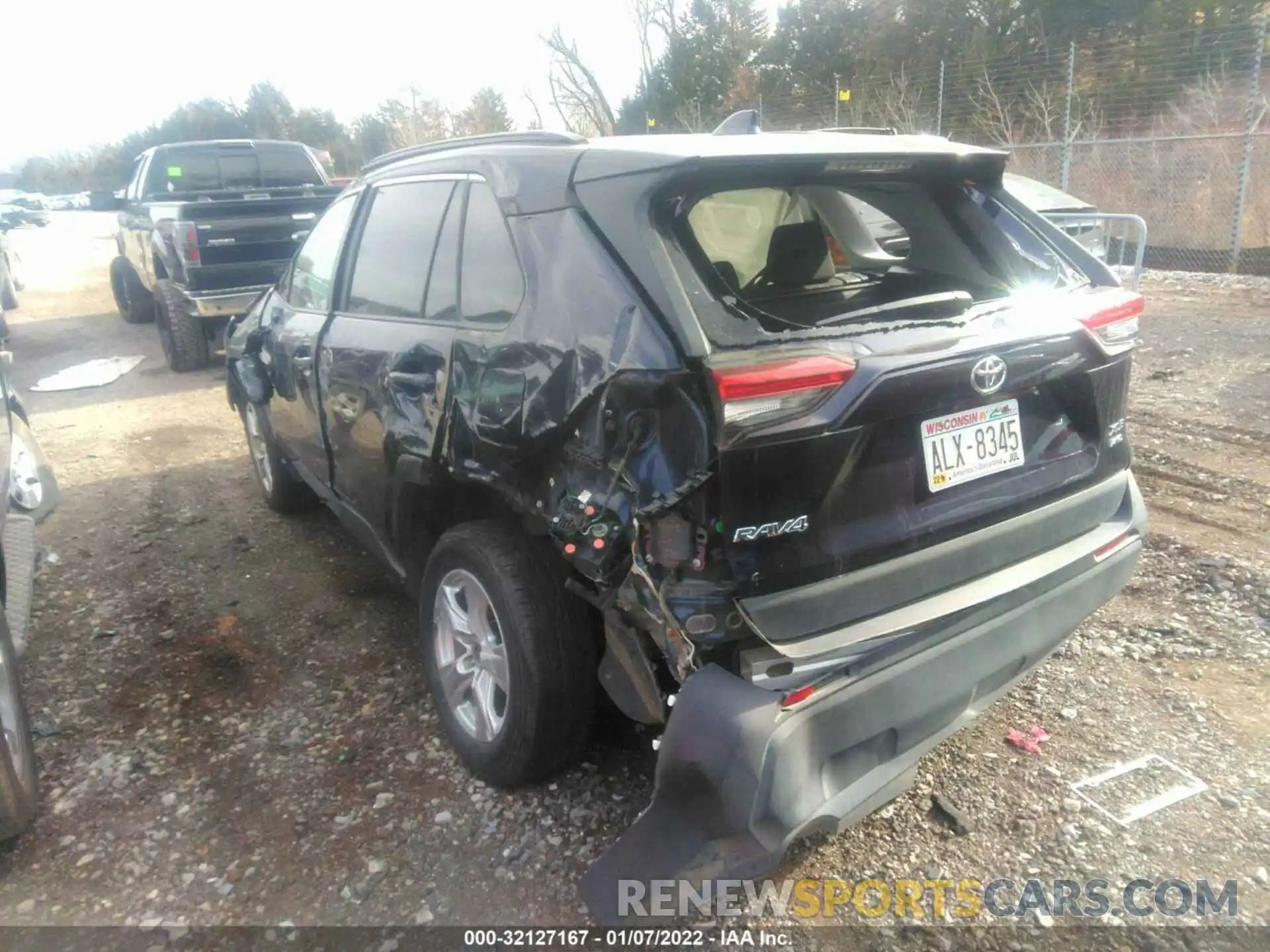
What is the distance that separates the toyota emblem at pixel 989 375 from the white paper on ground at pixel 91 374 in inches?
356

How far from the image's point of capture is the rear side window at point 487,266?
8.48ft

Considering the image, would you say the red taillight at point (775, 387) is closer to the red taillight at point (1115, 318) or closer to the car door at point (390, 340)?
the red taillight at point (1115, 318)

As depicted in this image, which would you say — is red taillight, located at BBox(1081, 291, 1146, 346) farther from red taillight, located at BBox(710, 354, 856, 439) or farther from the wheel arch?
the wheel arch

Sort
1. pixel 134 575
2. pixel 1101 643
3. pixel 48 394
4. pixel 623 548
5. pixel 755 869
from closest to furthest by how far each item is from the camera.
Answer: pixel 755 869 → pixel 623 548 → pixel 1101 643 → pixel 134 575 → pixel 48 394

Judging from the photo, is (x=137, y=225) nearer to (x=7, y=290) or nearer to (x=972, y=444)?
(x=7, y=290)

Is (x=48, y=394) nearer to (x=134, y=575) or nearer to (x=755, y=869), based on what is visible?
(x=134, y=575)

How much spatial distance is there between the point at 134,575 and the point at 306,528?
894mm

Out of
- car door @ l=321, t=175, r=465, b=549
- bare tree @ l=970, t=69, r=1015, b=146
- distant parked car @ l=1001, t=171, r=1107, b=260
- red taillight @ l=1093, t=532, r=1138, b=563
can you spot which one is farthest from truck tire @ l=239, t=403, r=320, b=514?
bare tree @ l=970, t=69, r=1015, b=146

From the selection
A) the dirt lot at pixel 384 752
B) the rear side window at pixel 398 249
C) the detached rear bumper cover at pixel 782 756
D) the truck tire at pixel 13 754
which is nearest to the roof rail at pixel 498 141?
the rear side window at pixel 398 249

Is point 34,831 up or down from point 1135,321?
down

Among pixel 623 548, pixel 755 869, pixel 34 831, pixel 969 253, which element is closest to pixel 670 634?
pixel 623 548

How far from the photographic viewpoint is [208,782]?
9.81ft

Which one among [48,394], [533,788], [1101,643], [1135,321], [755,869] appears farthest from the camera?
[48,394]

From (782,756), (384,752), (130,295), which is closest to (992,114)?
(130,295)
